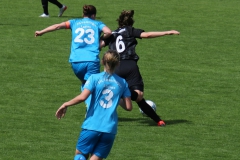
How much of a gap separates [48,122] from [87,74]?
114 centimetres

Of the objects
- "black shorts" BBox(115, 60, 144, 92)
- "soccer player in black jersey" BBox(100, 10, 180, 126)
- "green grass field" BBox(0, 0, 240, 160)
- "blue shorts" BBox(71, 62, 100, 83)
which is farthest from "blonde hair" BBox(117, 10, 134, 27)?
"green grass field" BBox(0, 0, 240, 160)

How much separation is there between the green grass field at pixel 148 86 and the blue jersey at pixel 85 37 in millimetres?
1241

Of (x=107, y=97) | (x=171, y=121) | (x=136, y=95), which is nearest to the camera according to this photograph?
(x=107, y=97)

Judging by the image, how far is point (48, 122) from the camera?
13.1 metres

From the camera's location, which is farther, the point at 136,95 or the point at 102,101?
the point at 136,95

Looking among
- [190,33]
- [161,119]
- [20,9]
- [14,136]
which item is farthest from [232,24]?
[14,136]

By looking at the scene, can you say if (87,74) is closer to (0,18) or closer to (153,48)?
(153,48)

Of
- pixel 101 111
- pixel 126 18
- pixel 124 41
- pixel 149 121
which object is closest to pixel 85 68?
pixel 124 41

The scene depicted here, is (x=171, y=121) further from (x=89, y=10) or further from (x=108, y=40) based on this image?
(x=89, y=10)

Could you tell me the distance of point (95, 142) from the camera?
8961 millimetres

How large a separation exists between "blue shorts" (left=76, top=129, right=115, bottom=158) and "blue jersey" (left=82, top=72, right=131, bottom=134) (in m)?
0.06

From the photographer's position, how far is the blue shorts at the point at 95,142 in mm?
8906

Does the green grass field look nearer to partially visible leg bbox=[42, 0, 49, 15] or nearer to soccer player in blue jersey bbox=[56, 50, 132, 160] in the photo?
partially visible leg bbox=[42, 0, 49, 15]

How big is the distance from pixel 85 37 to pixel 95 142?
425 cm
